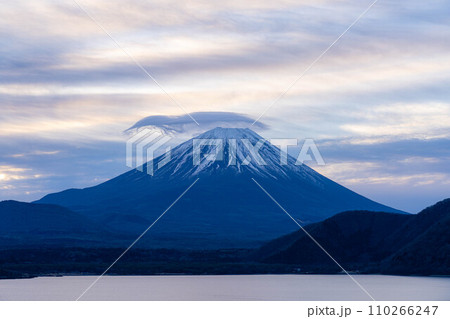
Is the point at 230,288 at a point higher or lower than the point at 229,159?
lower

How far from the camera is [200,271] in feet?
196

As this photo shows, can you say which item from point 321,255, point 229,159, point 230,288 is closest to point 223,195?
point 229,159

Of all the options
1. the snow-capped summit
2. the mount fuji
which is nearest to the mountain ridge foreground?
the mount fuji

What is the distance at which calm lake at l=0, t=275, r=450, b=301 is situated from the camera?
39.6 m

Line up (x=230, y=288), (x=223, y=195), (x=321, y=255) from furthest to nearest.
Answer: (x=223, y=195) < (x=321, y=255) < (x=230, y=288)

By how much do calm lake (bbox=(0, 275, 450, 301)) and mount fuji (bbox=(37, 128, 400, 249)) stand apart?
86.2 m

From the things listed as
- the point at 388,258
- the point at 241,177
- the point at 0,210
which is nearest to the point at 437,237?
the point at 388,258

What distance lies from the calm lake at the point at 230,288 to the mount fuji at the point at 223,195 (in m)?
86.2

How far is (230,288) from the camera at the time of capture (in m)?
45.2

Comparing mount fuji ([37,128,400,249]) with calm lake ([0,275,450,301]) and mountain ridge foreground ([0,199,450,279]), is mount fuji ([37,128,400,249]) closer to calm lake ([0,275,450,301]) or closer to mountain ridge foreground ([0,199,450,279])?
mountain ridge foreground ([0,199,450,279])

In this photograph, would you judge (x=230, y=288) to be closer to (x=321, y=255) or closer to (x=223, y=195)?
(x=321, y=255)

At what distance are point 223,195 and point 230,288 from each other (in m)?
128

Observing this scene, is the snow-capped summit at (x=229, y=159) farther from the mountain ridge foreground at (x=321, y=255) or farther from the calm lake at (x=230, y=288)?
the calm lake at (x=230, y=288)

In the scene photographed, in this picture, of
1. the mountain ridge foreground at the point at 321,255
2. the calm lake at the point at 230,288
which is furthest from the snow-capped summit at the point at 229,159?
the calm lake at the point at 230,288
